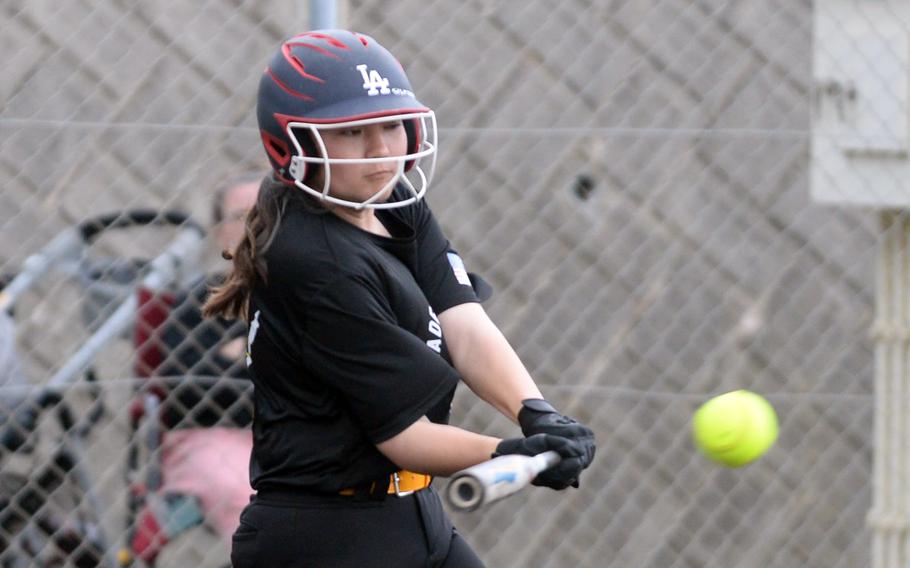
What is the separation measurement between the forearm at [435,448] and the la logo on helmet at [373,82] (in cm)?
52

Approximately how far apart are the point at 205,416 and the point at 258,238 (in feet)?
5.19

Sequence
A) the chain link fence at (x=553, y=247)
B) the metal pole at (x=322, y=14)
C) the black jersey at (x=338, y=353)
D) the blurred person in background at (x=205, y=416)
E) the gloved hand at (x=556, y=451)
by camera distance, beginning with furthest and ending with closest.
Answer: the chain link fence at (x=553, y=247)
the blurred person in background at (x=205, y=416)
the metal pole at (x=322, y=14)
the black jersey at (x=338, y=353)
the gloved hand at (x=556, y=451)

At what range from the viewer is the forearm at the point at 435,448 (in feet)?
8.13

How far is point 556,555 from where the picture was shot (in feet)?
16.0

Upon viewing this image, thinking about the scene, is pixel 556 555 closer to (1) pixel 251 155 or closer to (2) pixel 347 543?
(1) pixel 251 155

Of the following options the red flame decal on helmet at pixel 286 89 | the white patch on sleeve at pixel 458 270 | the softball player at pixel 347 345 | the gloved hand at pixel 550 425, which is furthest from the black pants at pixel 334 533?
the red flame decal on helmet at pixel 286 89

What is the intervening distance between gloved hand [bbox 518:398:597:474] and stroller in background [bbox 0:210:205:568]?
5.49 ft

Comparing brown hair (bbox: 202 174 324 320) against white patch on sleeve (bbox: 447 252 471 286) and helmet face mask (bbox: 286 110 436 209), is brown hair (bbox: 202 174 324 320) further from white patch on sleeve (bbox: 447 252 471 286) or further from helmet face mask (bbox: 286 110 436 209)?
white patch on sleeve (bbox: 447 252 471 286)

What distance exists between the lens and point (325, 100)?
248cm

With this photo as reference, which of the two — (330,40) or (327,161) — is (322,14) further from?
(327,161)

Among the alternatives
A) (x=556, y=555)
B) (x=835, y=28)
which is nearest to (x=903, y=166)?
(x=835, y=28)

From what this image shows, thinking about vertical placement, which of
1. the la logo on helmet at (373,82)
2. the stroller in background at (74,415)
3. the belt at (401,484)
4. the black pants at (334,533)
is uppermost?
the la logo on helmet at (373,82)

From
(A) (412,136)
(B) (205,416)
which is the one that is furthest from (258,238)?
(B) (205,416)

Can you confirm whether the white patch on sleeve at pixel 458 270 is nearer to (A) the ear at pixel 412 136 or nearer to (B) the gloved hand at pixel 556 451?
(A) the ear at pixel 412 136
